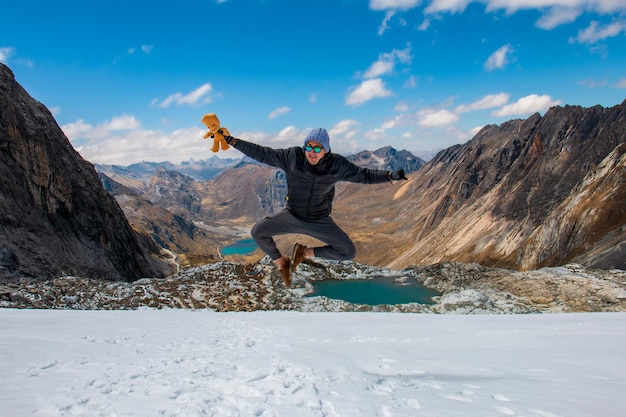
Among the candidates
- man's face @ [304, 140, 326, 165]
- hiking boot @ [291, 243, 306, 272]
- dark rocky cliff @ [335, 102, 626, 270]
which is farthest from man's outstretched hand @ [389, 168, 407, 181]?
dark rocky cliff @ [335, 102, 626, 270]

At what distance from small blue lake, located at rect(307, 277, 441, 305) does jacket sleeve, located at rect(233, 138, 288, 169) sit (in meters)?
27.0

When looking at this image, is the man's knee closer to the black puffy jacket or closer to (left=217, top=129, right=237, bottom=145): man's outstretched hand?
the black puffy jacket

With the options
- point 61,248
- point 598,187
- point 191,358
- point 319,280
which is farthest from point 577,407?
point 598,187

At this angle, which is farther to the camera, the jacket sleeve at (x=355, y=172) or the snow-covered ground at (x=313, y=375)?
the jacket sleeve at (x=355, y=172)

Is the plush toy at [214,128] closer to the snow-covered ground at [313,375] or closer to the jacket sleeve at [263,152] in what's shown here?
the jacket sleeve at [263,152]

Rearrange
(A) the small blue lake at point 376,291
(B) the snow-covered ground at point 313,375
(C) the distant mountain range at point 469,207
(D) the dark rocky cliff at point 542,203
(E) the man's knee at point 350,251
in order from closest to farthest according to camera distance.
Answer: (B) the snow-covered ground at point 313,375
(E) the man's knee at point 350,251
(A) the small blue lake at point 376,291
(C) the distant mountain range at point 469,207
(D) the dark rocky cliff at point 542,203

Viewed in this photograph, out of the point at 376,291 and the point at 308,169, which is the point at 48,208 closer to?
the point at 376,291

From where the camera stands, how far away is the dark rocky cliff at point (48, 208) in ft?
135

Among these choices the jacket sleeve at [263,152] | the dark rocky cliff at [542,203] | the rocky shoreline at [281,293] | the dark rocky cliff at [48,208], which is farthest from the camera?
the dark rocky cliff at [542,203]

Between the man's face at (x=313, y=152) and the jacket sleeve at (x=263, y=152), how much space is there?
689mm

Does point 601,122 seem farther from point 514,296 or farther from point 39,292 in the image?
point 39,292

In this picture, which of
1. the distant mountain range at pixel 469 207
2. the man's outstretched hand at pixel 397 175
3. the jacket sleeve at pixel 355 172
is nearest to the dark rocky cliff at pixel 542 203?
the distant mountain range at pixel 469 207

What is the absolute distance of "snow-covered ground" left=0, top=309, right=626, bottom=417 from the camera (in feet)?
16.5

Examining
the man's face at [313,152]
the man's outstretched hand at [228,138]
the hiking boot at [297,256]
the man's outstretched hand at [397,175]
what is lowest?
the hiking boot at [297,256]
